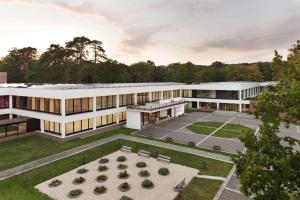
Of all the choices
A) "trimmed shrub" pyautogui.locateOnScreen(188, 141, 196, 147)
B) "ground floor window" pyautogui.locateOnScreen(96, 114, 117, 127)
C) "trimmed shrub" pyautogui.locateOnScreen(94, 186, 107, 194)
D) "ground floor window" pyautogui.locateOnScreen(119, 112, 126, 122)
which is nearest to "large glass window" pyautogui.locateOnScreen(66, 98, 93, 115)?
"ground floor window" pyautogui.locateOnScreen(96, 114, 117, 127)

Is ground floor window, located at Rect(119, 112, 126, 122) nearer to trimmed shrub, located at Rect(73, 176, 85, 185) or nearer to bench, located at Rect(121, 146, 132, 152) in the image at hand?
bench, located at Rect(121, 146, 132, 152)

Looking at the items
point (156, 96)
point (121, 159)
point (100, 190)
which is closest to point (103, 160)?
point (121, 159)

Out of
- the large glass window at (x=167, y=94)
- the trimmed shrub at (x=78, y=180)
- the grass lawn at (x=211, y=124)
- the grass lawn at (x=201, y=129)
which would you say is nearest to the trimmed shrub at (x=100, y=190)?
the trimmed shrub at (x=78, y=180)

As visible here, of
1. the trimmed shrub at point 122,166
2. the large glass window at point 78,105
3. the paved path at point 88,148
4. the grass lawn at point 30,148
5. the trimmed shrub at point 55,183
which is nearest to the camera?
the trimmed shrub at point 55,183

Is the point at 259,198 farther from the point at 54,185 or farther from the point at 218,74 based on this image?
the point at 218,74

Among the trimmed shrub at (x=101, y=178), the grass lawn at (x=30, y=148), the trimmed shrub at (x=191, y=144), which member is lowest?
the trimmed shrub at (x=101, y=178)

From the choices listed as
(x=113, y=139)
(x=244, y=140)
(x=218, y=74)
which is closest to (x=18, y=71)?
(x=113, y=139)

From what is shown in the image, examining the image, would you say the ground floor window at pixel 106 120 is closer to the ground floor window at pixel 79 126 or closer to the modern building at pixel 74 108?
the modern building at pixel 74 108

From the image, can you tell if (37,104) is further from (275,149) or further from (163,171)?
(275,149)
